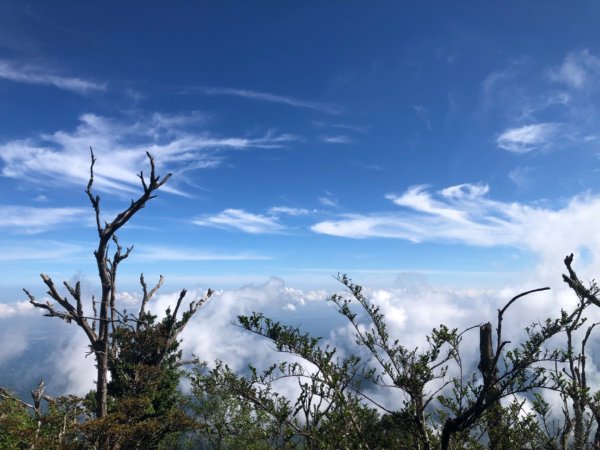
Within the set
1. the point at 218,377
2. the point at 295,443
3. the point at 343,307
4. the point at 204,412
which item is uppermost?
the point at 343,307

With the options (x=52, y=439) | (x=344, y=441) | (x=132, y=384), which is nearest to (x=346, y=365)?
(x=344, y=441)

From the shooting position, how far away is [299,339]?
675 centimetres

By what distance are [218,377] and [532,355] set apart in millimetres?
5160

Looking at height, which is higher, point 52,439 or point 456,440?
point 456,440

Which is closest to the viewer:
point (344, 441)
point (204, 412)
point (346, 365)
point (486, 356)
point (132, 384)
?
point (344, 441)

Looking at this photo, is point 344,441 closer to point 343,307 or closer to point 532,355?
point 343,307

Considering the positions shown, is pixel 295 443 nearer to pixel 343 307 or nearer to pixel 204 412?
pixel 343 307

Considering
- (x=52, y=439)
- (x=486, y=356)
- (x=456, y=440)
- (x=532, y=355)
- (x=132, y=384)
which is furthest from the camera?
(x=132, y=384)

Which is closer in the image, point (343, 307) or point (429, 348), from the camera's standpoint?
point (429, 348)

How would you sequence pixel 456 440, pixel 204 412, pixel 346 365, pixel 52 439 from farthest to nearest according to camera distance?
pixel 204 412 < pixel 52 439 < pixel 346 365 < pixel 456 440

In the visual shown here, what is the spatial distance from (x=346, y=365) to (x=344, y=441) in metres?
1.31

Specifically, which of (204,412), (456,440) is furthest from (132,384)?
(204,412)

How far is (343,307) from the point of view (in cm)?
755

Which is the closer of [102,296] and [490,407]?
[490,407]
